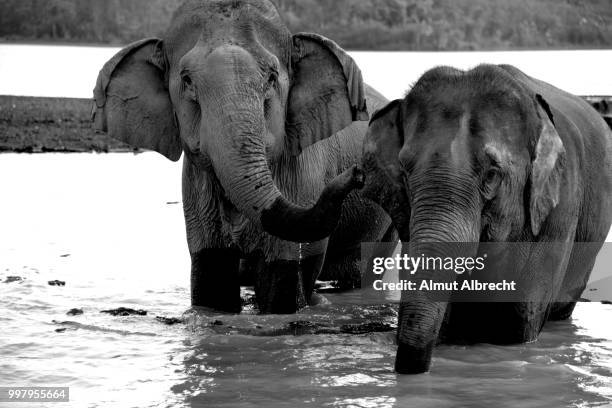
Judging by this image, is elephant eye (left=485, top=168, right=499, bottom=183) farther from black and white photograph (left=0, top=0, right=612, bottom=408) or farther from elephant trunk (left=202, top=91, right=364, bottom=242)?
elephant trunk (left=202, top=91, right=364, bottom=242)

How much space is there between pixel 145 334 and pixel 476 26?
80.4 m

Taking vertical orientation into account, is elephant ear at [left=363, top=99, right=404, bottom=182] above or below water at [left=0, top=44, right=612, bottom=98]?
below

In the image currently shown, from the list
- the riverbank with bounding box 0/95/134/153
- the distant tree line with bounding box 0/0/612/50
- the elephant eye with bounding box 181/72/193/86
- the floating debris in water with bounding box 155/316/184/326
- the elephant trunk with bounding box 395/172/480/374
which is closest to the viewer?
the elephant trunk with bounding box 395/172/480/374

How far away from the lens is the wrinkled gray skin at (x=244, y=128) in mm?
Result: 8273

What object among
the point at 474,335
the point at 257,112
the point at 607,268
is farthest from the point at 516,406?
the point at 607,268

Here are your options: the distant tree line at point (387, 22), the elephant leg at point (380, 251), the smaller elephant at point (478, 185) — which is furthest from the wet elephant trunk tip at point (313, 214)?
the distant tree line at point (387, 22)

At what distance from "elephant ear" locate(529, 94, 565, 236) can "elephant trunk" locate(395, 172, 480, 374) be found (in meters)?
0.55

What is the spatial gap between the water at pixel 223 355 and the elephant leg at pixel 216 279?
0.11 m

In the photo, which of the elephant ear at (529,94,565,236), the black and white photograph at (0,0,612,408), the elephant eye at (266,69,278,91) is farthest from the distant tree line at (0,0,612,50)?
the elephant ear at (529,94,565,236)

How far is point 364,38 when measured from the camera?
87.8 metres

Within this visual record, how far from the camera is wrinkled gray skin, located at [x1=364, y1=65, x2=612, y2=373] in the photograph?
7.26 meters

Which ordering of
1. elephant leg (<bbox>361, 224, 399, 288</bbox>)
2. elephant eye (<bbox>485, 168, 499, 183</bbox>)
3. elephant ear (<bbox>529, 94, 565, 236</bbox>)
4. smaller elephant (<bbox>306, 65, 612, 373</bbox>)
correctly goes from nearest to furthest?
1. smaller elephant (<bbox>306, 65, 612, 373</bbox>)
2. elephant eye (<bbox>485, 168, 499, 183</bbox>)
3. elephant ear (<bbox>529, 94, 565, 236</bbox>)
4. elephant leg (<bbox>361, 224, 399, 288</bbox>)

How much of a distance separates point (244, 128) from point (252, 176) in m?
0.30

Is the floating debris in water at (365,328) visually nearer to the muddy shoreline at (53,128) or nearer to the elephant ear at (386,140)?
the elephant ear at (386,140)
